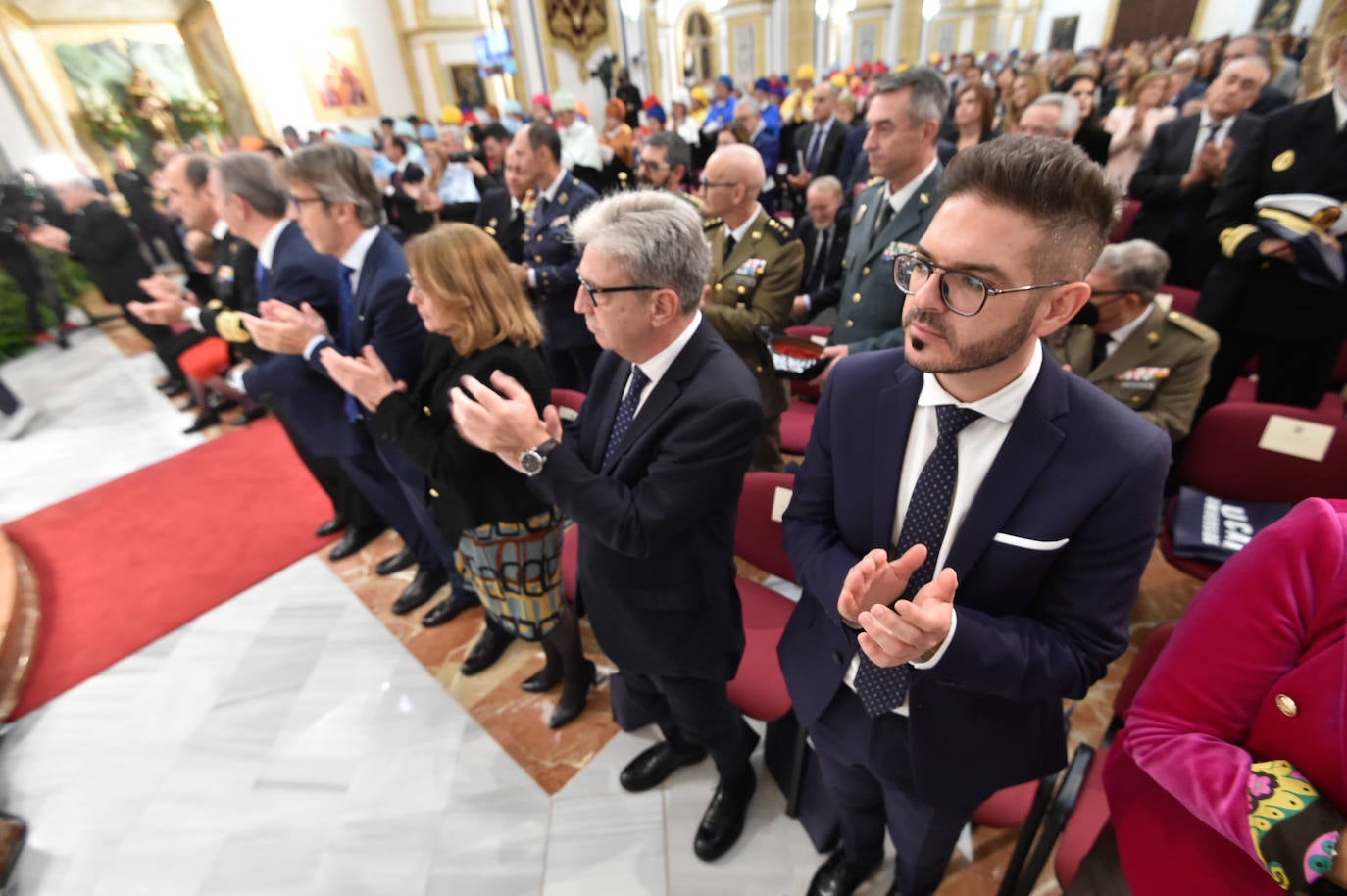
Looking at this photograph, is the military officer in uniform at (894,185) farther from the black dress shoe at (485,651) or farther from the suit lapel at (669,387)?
the black dress shoe at (485,651)

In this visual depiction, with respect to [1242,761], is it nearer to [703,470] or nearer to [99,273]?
[703,470]

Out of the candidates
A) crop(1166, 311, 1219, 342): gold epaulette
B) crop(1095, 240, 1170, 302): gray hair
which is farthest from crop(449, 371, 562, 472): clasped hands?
crop(1166, 311, 1219, 342): gold epaulette

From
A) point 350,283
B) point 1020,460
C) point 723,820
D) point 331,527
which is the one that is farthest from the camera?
point 331,527

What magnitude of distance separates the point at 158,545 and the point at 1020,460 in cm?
479

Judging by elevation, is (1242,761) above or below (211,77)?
below

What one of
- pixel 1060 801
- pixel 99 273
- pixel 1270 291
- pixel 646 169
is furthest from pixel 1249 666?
pixel 99 273

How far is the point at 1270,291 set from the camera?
2508 mm

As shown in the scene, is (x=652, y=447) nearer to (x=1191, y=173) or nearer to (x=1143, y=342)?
(x=1143, y=342)

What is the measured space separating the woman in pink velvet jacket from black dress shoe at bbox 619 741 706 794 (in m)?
1.45

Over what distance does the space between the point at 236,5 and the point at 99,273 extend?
7875mm

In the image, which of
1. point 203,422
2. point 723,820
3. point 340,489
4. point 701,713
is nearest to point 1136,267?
point 701,713

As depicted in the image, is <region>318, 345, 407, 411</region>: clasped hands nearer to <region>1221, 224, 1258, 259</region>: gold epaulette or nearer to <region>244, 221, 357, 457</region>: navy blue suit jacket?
<region>244, 221, 357, 457</region>: navy blue suit jacket

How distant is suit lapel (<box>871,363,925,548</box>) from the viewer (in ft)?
3.70

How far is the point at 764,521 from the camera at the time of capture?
2.02 metres
